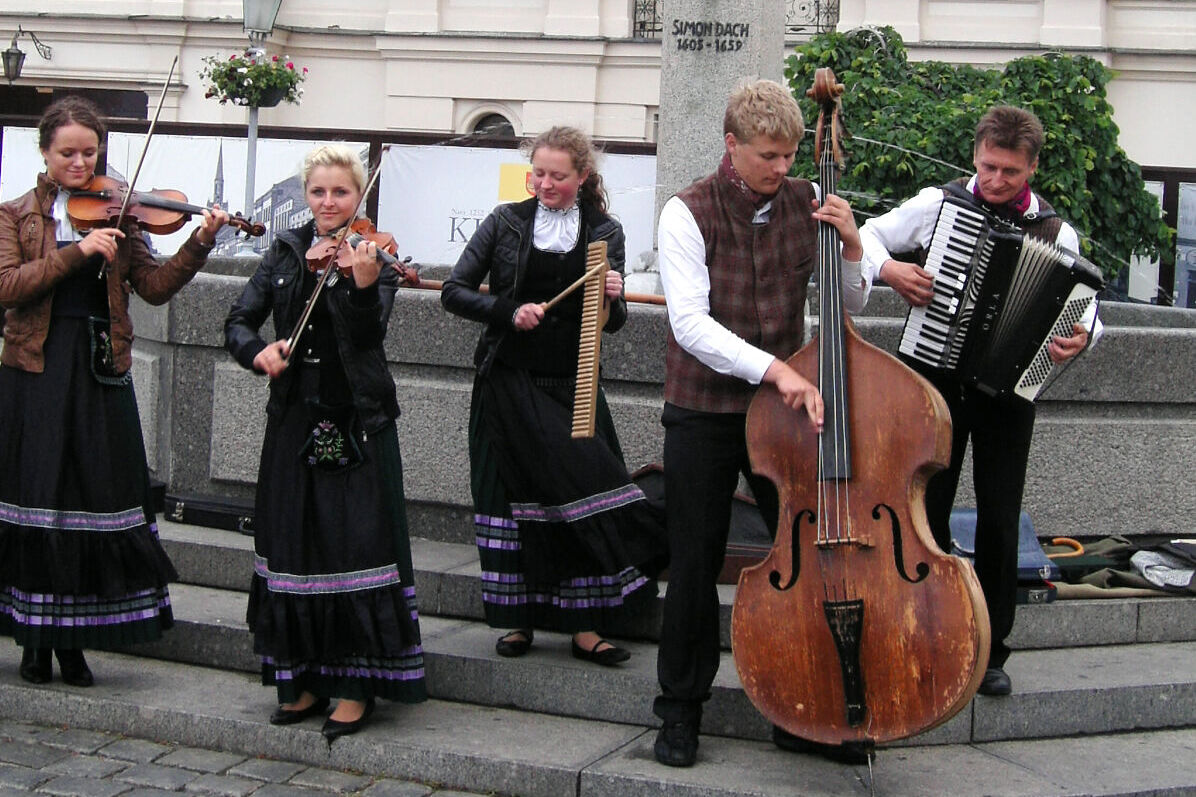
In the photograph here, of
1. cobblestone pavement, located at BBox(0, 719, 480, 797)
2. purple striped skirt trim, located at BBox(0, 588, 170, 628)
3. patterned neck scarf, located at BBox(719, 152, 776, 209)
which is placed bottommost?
cobblestone pavement, located at BBox(0, 719, 480, 797)

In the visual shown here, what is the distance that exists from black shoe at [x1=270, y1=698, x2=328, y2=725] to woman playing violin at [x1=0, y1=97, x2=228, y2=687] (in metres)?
0.57

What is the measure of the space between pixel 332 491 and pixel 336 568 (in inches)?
8.9

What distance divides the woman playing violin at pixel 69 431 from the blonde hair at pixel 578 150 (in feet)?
3.66

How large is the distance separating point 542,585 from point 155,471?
2247 mm

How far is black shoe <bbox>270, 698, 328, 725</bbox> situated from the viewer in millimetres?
4938

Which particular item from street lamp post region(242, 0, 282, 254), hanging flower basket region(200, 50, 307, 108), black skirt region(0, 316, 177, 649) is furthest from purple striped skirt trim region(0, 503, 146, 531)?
hanging flower basket region(200, 50, 307, 108)

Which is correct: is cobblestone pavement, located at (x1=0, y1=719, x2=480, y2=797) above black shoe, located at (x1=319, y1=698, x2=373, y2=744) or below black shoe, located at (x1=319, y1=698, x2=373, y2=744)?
below

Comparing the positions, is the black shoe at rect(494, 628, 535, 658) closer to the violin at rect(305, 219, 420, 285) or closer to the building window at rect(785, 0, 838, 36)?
the violin at rect(305, 219, 420, 285)

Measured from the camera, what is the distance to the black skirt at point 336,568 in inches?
187

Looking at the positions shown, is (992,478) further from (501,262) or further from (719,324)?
(501,262)

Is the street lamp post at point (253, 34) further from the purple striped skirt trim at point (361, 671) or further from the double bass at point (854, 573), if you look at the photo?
the double bass at point (854, 573)

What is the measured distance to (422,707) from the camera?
→ 17.0 feet

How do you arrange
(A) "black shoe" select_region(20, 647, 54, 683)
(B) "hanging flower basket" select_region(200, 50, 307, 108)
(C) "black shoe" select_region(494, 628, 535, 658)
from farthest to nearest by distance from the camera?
1. (B) "hanging flower basket" select_region(200, 50, 307, 108)
2. (A) "black shoe" select_region(20, 647, 54, 683)
3. (C) "black shoe" select_region(494, 628, 535, 658)

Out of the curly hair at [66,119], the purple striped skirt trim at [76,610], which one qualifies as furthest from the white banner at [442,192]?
the purple striped skirt trim at [76,610]
